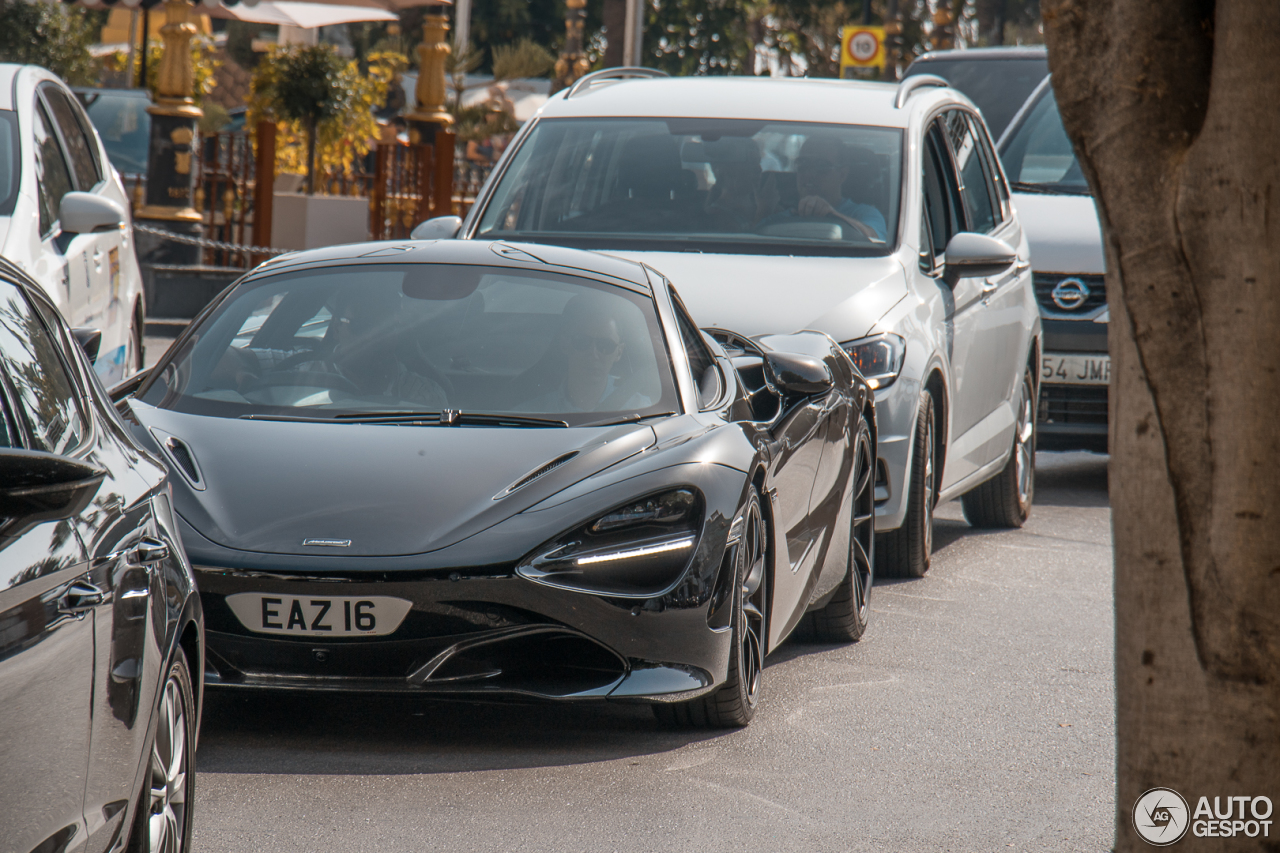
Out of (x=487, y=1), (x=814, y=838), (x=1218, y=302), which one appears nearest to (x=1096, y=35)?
(x=1218, y=302)

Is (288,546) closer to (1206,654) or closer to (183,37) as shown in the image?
(1206,654)

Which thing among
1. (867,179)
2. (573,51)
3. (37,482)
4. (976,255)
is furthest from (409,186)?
(37,482)

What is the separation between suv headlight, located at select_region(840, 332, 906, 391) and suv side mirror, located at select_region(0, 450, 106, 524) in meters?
4.76

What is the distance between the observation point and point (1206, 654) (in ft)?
10.2

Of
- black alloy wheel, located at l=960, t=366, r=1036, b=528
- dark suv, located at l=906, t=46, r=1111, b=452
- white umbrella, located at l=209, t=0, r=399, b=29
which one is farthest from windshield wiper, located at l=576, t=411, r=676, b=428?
white umbrella, located at l=209, t=0, r=399, b=29

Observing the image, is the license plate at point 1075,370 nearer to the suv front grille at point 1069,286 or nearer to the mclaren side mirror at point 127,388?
the suv front grille at point 1069,286

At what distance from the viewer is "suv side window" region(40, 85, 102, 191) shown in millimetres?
9250

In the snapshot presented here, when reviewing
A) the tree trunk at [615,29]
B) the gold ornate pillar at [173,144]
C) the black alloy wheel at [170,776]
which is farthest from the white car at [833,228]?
the tree trunk at [615,29]

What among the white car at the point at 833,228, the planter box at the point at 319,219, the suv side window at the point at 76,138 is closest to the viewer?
the white car at the point at 833,228

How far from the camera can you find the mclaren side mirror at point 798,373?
6.18 meters

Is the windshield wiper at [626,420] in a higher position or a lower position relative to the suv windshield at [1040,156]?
lower

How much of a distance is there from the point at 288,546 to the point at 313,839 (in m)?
0.78

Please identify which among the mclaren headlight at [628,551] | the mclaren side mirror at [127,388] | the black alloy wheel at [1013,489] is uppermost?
the mclaren side mirror at [127,388]

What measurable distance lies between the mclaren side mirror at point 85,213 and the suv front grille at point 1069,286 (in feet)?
17.7
